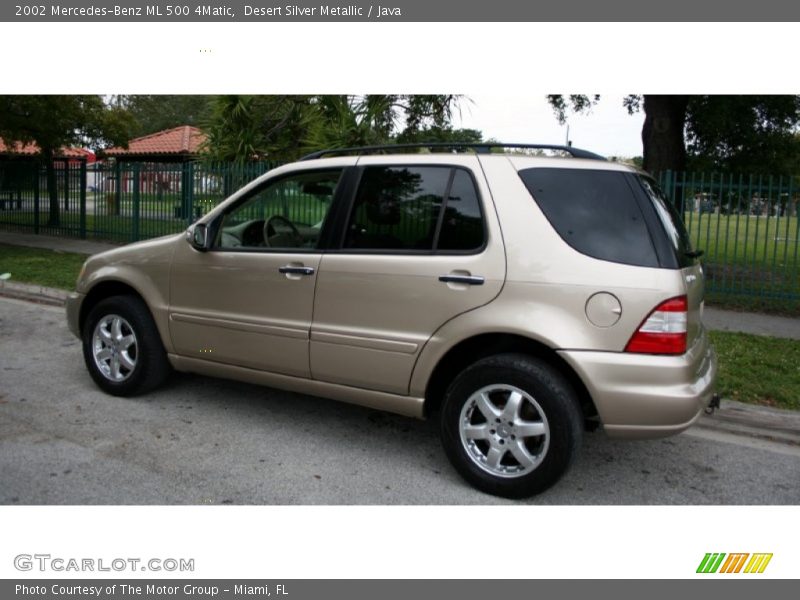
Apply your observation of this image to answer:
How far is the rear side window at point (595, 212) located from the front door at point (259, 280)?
1.35m

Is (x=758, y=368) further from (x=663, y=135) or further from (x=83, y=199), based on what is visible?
(x=83, y=199)

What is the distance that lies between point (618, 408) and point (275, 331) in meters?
2.10

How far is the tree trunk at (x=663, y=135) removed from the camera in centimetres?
1261

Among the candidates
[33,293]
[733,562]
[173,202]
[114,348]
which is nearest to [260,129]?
[173,202]

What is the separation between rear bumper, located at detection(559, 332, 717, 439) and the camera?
3424mm

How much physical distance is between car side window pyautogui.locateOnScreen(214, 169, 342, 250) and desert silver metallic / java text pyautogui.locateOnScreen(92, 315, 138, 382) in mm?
1046

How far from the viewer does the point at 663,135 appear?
41.4 feet

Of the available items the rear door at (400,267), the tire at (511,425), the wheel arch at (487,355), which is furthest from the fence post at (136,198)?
the tire at (511,425)

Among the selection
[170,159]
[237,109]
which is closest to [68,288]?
[237,109]

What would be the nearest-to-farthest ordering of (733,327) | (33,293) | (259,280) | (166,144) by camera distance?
(259,280) < (733,327) < (33,293) < (166,144)

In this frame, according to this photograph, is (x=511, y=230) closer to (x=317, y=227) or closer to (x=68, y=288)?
(x=317, y=227)

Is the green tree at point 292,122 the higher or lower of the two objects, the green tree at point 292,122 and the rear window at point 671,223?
the higher

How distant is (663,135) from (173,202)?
31.3 feet

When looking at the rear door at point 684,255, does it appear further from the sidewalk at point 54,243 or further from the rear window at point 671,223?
the sidewalk at point 54,243
